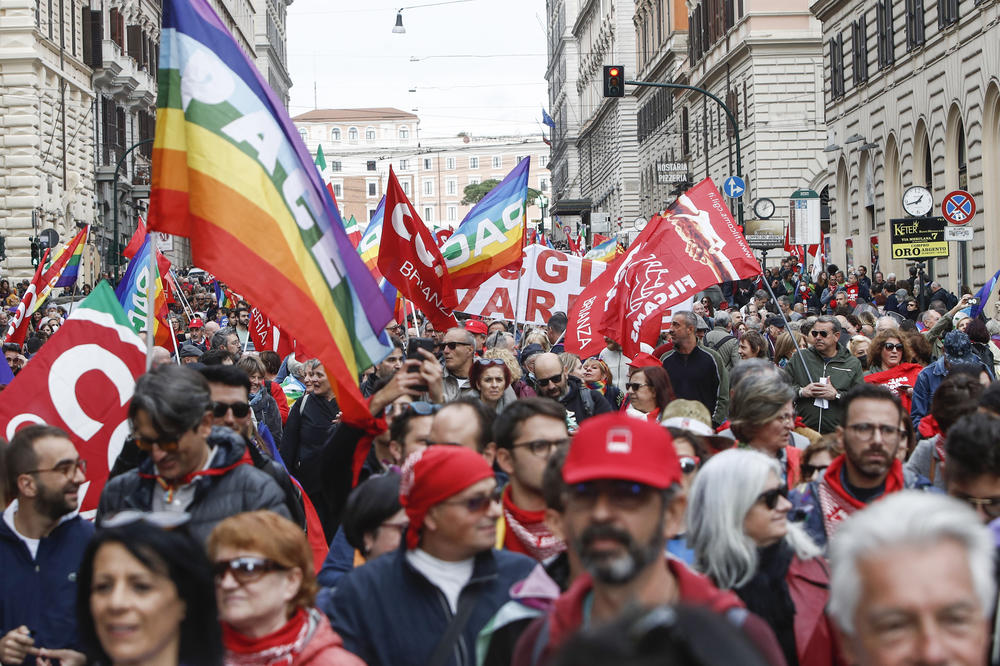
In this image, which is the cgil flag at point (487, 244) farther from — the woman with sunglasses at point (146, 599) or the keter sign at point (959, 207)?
the woman with sunglasses at point (146, 599)

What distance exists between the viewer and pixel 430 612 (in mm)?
3996

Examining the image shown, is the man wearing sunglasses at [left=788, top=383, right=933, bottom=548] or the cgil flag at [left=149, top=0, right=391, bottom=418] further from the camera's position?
the cgil flag at [left=149, top=0, right=391, bottom=418]

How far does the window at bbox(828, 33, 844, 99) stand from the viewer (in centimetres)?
3747

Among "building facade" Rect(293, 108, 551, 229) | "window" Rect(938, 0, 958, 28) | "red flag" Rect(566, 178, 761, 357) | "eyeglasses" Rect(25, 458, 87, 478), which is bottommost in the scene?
"eyeglasses" Rect(25, 458, 87, 478)

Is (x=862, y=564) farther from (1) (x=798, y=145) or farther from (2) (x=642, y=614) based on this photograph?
(1) (x=798, y=145)

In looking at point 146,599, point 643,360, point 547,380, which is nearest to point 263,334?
point 643,360

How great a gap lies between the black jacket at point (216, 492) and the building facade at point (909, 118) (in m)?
21.7

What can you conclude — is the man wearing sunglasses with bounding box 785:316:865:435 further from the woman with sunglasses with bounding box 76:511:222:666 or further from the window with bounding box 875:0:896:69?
the window with bounding box 875:0:896:69

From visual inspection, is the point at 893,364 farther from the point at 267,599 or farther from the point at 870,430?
the point at 267,599

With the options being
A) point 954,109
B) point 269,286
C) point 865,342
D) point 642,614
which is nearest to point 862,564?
point 642,614

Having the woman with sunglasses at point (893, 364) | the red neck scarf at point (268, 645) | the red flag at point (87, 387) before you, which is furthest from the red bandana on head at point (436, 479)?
the woman with sunglasses at point (893, 364)


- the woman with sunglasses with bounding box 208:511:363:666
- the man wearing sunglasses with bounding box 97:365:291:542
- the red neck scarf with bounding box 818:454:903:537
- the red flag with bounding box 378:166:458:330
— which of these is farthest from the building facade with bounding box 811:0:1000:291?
the woman with sunglasses with bounding box 208:511:363:666

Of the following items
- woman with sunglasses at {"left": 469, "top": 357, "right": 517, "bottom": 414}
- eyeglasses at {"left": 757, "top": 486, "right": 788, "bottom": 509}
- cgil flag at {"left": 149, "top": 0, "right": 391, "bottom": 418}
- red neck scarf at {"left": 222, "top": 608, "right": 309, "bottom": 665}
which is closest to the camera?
red neck scarf at {"left": 222, "top": 608, "right": 309, "bottom": 665}

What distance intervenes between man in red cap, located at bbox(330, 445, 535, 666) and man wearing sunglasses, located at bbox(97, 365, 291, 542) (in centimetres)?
81
